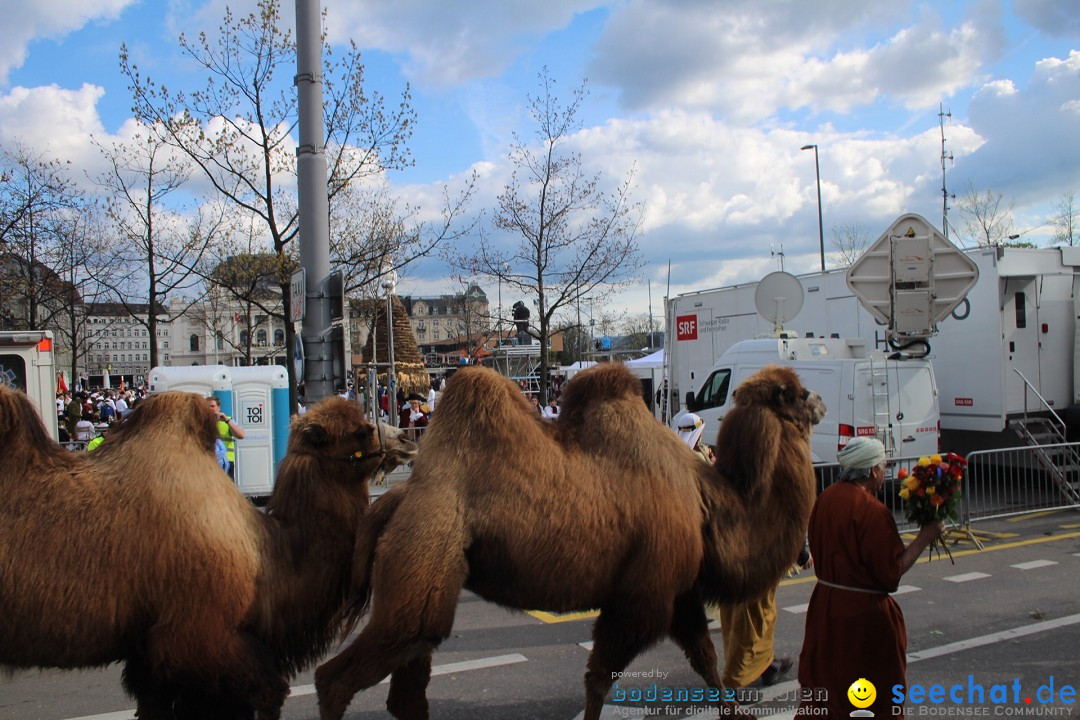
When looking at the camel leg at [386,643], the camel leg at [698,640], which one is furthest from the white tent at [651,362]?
the camel leg at [386,643]

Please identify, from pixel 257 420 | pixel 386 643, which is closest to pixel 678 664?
pixel 386 643

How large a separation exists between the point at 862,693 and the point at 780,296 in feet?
32.2

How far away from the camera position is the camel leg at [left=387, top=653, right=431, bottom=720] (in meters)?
4.05

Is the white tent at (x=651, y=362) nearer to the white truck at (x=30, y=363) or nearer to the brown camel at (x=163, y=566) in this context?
the white truck at (x=30, y=363)

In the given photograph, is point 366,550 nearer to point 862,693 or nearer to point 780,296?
point 862,693

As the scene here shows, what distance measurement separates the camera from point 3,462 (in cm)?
316

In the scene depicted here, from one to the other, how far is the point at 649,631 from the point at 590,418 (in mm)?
1063

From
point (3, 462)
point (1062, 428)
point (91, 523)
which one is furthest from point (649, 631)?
point (1062, 428)

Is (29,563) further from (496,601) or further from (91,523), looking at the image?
(496,601)

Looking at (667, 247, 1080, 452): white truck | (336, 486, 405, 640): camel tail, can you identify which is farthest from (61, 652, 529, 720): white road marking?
(667, 247, 1080, 452): white truck

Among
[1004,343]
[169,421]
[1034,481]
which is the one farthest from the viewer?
[1004,343]

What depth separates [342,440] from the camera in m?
3.76

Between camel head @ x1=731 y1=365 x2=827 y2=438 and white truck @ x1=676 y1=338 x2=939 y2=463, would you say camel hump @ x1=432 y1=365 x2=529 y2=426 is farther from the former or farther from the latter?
white truck @ x1=676 y1=338 x2=939 y2=463

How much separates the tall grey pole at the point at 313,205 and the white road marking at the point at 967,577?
661 centimetres
